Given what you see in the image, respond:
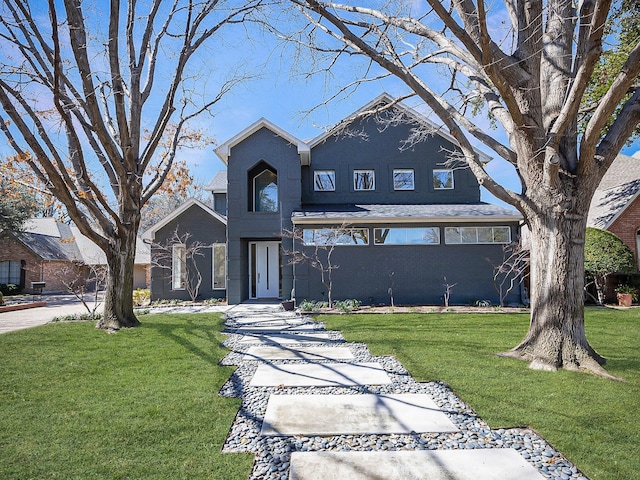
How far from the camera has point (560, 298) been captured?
524 cm

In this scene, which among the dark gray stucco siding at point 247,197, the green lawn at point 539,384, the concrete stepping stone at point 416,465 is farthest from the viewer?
the dark gray stucco siding at point 247,197

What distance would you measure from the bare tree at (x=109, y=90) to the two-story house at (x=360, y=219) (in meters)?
4.06

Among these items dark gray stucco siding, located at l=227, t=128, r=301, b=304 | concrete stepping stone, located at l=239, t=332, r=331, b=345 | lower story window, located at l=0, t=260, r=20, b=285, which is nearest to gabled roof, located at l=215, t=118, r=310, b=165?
dark gray stucco siding, located at l=227, t=128, r=301, b=304

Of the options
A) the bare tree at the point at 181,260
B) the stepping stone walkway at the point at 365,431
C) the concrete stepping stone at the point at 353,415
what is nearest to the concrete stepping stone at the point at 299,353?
the stepping stone walkway at the point at 365,431

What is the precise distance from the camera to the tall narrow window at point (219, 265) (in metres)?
15.1

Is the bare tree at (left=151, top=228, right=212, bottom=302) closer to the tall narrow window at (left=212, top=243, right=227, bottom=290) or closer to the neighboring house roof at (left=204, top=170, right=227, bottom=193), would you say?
the tall narrow window at (left=212, top=243, right=227, bottom=290)

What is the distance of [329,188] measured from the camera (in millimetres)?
14953

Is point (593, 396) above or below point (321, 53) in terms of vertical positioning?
below

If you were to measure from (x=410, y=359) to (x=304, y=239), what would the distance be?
7.57 meters

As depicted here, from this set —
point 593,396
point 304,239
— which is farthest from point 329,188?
point 593,396

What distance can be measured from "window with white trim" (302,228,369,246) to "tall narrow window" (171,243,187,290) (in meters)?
5.62

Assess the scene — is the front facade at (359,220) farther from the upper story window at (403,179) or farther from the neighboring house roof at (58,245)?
the neighboring house roof at (58,245)

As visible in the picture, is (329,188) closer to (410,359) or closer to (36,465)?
(410,359)

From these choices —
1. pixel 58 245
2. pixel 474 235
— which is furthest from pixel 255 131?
pixel 58 245
